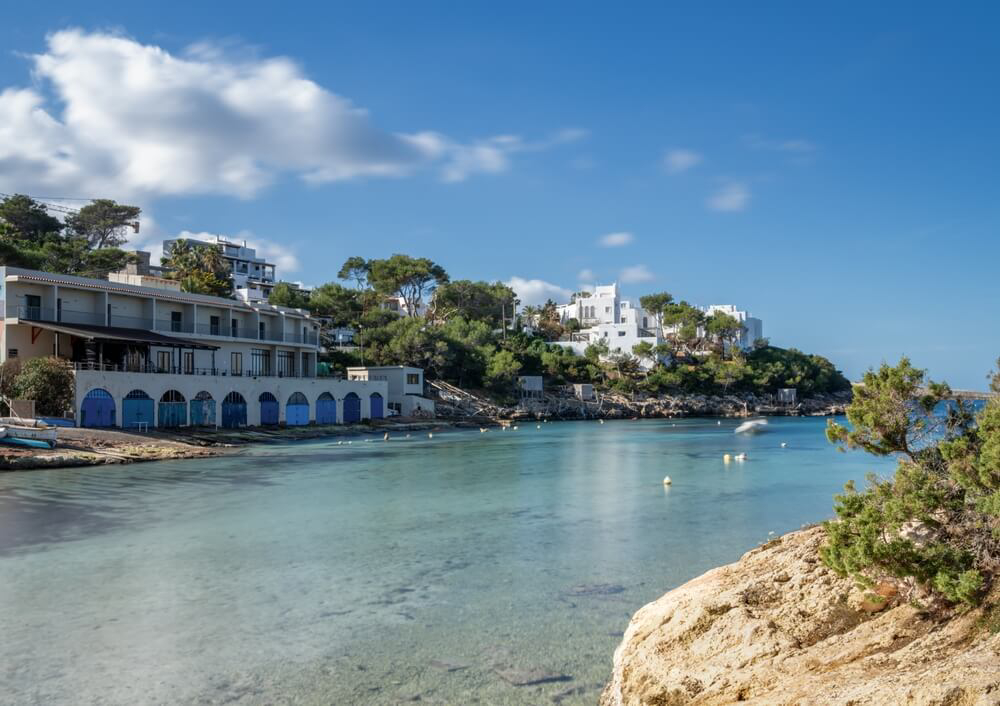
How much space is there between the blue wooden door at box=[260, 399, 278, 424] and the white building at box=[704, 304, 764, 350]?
7295 centimetres

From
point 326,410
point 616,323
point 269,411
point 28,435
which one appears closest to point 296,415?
point 269,411

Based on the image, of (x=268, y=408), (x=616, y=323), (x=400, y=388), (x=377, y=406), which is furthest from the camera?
(x=616, y=323)

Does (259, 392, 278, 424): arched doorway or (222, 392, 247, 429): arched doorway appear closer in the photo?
(222, 392, 247, 429): arched doorway

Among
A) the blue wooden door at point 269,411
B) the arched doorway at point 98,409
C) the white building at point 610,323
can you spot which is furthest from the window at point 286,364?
the white building at point 610,323

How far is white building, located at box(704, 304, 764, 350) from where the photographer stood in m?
107

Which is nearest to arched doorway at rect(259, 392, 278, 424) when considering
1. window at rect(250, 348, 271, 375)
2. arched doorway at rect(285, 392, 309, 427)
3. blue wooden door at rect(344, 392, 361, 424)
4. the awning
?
A: arched doorway at rect(285, 392, 309, 427)

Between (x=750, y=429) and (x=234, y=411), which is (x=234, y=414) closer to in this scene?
(x=234, y=411)

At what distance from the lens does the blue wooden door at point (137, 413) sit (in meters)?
41.2

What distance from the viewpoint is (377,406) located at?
2429 inches

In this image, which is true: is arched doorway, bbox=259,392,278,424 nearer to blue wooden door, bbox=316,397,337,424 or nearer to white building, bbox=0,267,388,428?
white building, bbox=0,267,388,428

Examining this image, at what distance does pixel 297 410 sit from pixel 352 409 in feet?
19.5

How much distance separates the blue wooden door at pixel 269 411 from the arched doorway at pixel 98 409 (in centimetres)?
1158

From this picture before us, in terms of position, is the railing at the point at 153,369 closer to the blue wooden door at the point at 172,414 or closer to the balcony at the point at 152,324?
the blue wooden door at the point at 172,414

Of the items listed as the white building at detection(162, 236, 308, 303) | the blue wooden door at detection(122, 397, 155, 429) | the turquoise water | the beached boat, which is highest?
the white building at detection(162, 236, 308, 303)
